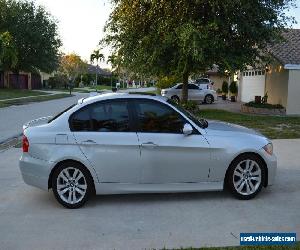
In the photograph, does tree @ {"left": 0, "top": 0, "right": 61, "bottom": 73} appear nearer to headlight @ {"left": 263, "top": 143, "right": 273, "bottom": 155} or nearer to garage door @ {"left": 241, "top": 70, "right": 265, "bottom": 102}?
garage door @ {"left": 241, "top": 70, "right": 265, "bottom": 102}

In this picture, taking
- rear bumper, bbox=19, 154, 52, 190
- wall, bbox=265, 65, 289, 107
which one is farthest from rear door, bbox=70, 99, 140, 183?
wall, bbox=265, 65, 289, 107

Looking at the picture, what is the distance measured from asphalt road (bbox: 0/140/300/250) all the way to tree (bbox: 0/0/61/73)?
42622mm

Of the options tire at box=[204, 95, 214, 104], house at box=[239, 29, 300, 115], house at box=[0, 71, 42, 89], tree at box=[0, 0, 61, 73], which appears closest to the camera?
house at box=[239, 29, 300, 115]

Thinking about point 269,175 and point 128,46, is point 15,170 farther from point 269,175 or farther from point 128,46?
point 128,46

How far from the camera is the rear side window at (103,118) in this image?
628 cm

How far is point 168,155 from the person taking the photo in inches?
244

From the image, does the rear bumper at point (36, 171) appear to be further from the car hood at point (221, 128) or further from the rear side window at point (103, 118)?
the car hood at point (221, 128)

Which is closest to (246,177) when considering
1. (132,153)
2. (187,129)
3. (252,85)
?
(187,129)

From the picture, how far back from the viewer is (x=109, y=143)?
6.15 metres

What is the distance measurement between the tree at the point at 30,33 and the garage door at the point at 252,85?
86.1 ft

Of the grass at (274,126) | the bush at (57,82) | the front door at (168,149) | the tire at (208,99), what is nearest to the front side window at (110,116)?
the front door at (168,149)

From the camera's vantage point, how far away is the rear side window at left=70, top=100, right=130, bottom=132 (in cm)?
628

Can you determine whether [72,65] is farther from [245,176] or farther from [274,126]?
[245,176]

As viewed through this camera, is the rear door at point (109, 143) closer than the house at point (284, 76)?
Yes
